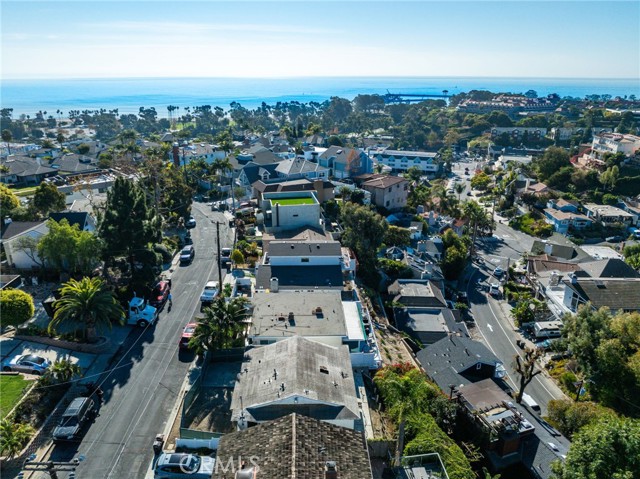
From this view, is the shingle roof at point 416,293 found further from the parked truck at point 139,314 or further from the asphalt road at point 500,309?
the parked truck at point 139,314

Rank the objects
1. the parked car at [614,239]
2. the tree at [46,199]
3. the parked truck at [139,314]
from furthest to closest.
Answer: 1. the parked car at [614,239]
2. the tree at [46,199]
3. the parked truck at [139,314]

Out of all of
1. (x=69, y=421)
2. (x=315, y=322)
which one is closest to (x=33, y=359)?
(x=69, y=421)

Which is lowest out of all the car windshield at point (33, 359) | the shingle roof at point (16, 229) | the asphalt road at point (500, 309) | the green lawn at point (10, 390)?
the asphalt road at point (500, 309)

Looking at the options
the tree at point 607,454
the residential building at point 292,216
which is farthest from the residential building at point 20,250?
the tree at point 607,454

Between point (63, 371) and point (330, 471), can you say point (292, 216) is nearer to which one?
point (63, 371)

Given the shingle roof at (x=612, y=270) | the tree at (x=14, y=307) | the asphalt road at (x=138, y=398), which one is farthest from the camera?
the shingle roof at (x=612, y=270)

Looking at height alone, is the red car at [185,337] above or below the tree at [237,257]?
below

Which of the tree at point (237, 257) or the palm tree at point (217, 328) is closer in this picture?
the palm tree at point (217, 328)

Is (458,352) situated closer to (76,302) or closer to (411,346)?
(411,346)
